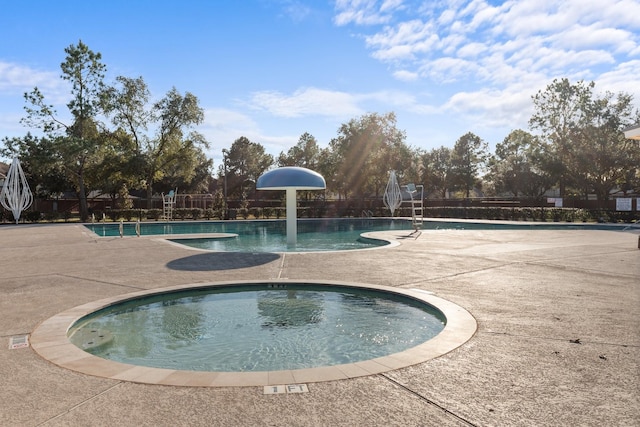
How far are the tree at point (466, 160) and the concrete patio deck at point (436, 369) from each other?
210 feet

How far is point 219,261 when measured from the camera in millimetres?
12586

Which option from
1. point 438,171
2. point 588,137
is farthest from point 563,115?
point 438,171

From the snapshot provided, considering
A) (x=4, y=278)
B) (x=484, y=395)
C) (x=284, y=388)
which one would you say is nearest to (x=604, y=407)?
(x=484, y=395)

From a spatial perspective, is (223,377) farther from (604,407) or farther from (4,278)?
(4,278)

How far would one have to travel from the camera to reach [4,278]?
9836mm

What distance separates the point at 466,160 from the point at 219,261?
6732 centimetres

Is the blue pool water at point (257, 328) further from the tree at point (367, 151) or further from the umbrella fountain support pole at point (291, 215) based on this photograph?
the tree at point (367, 151)

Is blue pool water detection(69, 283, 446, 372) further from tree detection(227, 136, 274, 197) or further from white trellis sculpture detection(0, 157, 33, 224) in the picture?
tree detection(227, 136, 274, 197)

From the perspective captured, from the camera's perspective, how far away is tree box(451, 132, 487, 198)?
237 feet

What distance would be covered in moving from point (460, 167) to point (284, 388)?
7355 cm

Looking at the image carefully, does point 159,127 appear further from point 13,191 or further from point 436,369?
point 436,369

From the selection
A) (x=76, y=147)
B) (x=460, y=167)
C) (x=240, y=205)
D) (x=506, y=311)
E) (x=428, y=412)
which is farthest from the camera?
(x=460, y=167)

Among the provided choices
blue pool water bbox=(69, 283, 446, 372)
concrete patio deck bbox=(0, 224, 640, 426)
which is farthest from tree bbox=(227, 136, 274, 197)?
blue pool water bbox=(69, 283, 446, 372)

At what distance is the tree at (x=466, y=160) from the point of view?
72.4 meters
